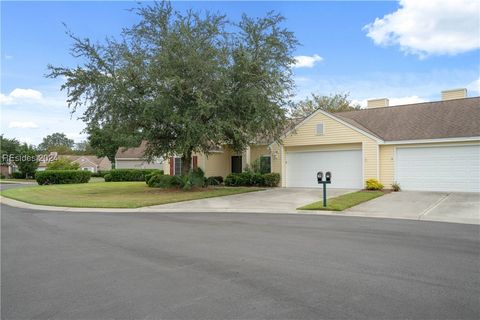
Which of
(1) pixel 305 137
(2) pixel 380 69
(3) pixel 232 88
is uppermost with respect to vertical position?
(2) pixel 380 69

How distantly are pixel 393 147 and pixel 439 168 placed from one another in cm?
232

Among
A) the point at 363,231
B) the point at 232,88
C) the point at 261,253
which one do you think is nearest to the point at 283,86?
the point at 232,88

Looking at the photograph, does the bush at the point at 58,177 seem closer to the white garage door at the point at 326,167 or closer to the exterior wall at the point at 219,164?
the exterior wall at the point at 219,164

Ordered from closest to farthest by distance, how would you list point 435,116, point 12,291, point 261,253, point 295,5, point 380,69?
point 12,291 < point 261,253 < point 295,5 < point 435,116 < point 380,69

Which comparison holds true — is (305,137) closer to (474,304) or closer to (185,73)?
(185,73)

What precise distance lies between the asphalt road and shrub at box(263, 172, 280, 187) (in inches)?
469

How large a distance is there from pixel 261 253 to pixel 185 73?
12811 mm

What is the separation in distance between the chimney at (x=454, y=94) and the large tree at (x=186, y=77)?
983 cm

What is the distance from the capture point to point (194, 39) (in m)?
17.6

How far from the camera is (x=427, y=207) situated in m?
12.2

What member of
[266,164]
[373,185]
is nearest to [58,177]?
[266,164]

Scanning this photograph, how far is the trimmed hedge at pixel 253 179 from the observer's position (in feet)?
70.3

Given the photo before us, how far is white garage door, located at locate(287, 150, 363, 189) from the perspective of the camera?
1942cm

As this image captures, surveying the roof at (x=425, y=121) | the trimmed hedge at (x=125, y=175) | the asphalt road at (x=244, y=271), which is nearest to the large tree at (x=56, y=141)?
the trimmed hedge at (x=125, y=175)
